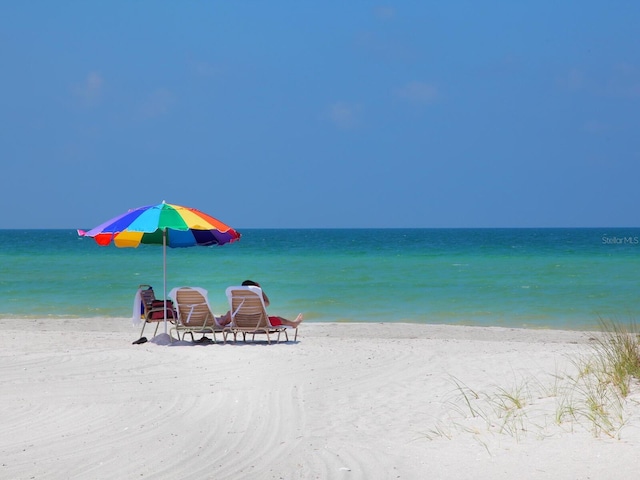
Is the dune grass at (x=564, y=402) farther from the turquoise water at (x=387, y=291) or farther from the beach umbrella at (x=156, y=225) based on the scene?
the turquoise water at (x=387, y=291)

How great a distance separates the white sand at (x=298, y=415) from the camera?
15.5 feet

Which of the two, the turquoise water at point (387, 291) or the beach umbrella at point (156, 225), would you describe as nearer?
the beach umbrella at point (156, 225)

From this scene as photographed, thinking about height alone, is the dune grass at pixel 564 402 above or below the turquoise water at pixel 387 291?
above

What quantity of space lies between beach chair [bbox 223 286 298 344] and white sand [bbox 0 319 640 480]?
29 cm

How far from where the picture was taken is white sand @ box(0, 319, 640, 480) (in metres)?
4.73

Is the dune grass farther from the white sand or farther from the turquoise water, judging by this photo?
the turquoise water

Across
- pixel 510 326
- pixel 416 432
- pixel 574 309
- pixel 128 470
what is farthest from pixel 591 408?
pixel 574 309

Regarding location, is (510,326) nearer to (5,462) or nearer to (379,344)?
(379,344)

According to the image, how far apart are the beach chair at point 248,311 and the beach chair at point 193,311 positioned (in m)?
0.25

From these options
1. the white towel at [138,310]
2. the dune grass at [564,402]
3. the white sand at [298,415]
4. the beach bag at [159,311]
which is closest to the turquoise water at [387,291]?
the beach bag at [159,311]

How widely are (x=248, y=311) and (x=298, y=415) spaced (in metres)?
3.96

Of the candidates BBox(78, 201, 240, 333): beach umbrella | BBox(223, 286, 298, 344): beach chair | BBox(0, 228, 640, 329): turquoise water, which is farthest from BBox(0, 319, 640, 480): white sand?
BBox(0, 228, 640, 329): turquoise water

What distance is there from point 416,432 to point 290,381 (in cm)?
223

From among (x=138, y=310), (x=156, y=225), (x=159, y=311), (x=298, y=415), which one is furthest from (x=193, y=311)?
(x=298, y=415)
